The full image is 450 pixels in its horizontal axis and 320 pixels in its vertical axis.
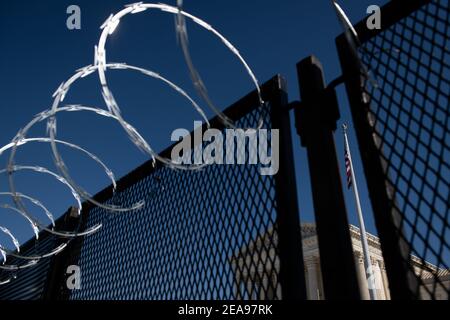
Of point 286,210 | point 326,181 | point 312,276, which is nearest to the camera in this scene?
point 326,181

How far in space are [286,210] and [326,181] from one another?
0.76 meters

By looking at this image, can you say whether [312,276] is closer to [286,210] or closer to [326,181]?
[286,210]

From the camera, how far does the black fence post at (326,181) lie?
12.5ft

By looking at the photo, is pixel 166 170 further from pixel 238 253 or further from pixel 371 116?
pixel 371 116

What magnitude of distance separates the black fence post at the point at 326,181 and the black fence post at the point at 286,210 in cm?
36

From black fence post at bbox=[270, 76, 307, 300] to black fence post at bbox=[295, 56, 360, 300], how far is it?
14.1 inches

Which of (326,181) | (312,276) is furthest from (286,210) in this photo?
(312,276)

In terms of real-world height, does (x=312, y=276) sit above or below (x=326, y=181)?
above

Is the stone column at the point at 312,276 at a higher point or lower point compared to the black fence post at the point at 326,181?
higher

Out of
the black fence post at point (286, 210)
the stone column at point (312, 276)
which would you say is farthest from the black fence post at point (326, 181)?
the stone column at point (312, 276)

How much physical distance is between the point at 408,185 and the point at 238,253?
257 cm

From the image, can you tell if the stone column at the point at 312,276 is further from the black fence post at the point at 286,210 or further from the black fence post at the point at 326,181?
the black fence post at the point at 326,181

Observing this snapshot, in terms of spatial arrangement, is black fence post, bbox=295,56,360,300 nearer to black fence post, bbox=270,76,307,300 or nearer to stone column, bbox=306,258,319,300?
black fence post, bbox=270,76,307,300

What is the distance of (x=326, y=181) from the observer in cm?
427
